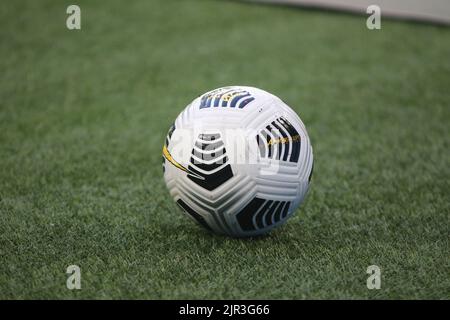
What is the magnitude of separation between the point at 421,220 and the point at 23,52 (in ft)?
17.7

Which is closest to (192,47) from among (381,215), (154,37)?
(154,37)

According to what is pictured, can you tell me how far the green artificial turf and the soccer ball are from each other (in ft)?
0.71

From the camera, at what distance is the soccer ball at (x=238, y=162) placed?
339 centimetres

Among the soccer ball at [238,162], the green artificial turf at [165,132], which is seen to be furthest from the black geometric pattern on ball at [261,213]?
the green artificial turf at [165,132]

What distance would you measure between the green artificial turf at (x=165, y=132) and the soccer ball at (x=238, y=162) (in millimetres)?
216

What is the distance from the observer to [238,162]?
11.1ft

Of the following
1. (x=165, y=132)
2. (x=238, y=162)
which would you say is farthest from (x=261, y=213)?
(x=165, y=132)

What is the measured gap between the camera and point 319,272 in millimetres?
3314

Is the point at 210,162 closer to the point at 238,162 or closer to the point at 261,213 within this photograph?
the point at 238,162

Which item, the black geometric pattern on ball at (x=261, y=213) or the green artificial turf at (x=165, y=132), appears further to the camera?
the black geometric pattern on ball at (x=261, y=213)

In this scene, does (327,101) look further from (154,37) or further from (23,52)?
(23,52)

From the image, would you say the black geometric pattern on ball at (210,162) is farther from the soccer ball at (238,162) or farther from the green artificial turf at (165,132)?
the green artificial turf at (165,132)

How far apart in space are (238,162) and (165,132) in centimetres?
257

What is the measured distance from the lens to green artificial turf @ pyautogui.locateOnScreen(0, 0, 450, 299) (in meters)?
3.31
